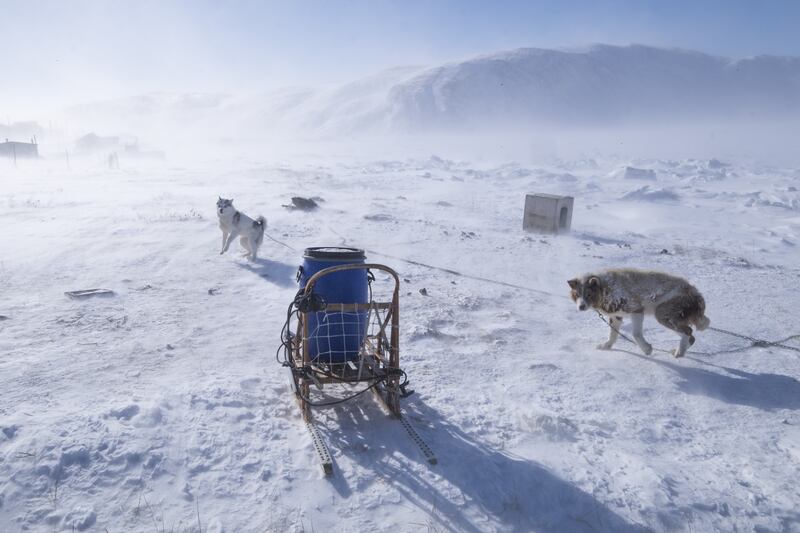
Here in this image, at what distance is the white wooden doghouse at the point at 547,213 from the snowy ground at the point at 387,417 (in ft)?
15.9

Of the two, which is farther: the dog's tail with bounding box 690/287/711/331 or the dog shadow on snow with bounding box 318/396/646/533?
the dog's tail with bounding box 690/287/711/331

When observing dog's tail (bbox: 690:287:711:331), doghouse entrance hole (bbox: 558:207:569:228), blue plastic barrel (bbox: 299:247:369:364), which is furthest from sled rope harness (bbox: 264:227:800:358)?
doghouse entrance hole (bbox: 558:207:569:228)

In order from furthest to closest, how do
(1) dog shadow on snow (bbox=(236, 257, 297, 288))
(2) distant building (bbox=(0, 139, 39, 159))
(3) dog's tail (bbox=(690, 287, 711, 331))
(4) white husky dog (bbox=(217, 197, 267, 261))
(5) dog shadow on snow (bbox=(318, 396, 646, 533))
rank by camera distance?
(2) distant building (bbox=(0, 139, 39, 159)) → (4) white husky dog (bbox=(217, 197, 267, 261)) → (1) dog shadow on snow (bbox=(236, 257, 297, 288)) → (3) dog's tail (bbox=(690, 287, 711, 331)) → (5) dog shadow on snow (bbox=(318, 396, 646, 533))

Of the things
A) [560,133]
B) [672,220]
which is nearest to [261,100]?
[560,133]

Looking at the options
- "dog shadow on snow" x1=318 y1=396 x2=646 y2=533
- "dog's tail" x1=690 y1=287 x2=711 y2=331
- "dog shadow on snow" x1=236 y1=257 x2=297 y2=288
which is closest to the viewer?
"dog shadow on snow" x1=318 y1=396 x2=646 y2=533

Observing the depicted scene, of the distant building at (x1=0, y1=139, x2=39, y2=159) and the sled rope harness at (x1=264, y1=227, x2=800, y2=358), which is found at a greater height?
the distant building at (x1=0, y1=139, x2=39, y2=159)

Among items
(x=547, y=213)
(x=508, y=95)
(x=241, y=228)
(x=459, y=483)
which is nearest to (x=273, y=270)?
(x=241, y=228)

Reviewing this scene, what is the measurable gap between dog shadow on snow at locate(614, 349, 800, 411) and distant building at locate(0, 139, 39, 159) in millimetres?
69431

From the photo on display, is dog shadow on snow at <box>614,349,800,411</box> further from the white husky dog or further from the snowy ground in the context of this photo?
the white husky dog

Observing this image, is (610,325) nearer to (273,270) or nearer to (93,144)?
(273,270)

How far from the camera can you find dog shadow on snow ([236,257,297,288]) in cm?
970

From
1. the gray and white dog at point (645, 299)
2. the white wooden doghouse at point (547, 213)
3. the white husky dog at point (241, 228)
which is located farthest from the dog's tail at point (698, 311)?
the white wooden doghouse at point (547, 213)

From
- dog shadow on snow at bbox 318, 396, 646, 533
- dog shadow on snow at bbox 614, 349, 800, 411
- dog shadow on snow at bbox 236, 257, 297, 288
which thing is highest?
dog shadow on snow at bbox 236, 257, 297, 288

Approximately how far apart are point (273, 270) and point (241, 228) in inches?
63.9
